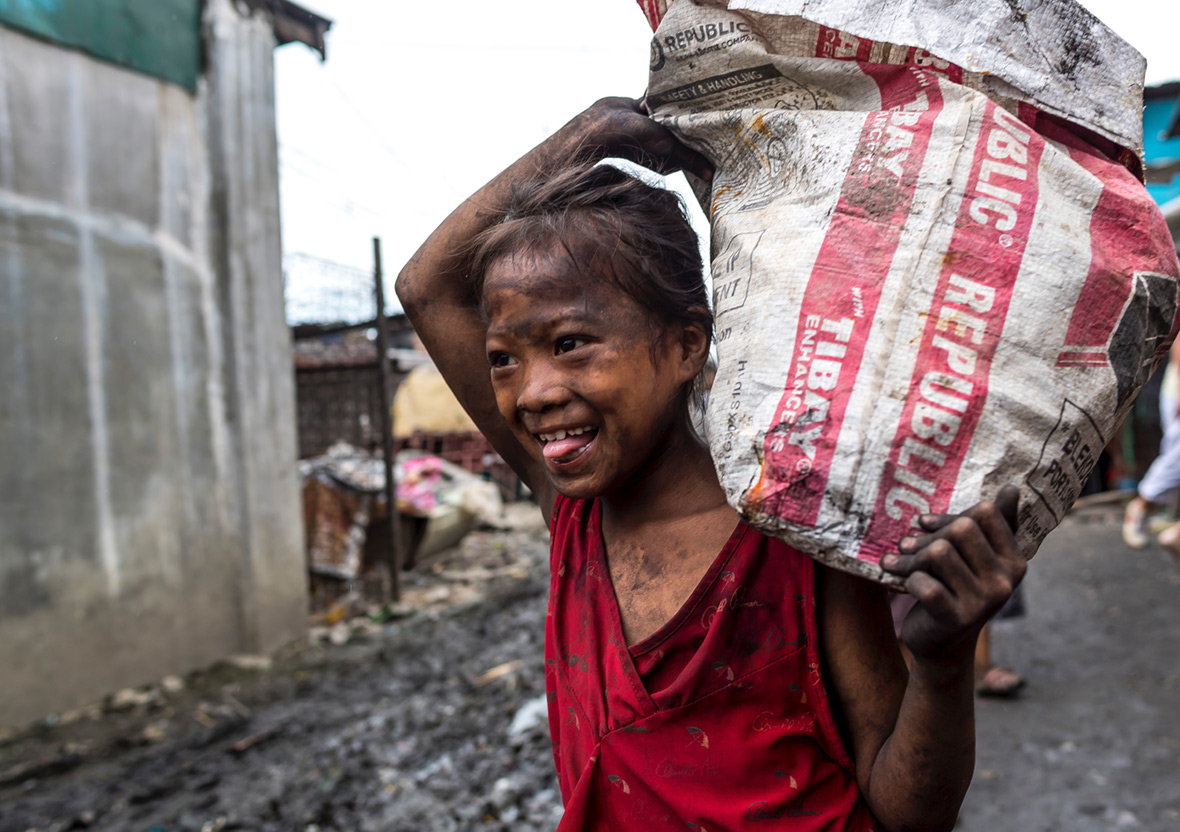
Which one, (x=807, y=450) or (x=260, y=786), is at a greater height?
(x=807, y=450)

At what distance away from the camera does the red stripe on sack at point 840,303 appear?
0.85 meters

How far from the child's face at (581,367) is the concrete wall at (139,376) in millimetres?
3830

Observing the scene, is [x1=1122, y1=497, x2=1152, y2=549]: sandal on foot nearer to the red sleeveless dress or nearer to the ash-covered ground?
the ash-covered ground

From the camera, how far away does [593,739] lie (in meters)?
1.16

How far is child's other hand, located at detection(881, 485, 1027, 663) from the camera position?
744mm

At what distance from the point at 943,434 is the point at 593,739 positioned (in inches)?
27.5

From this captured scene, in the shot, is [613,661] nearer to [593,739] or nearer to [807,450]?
[593,739]

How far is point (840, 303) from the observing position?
869mm

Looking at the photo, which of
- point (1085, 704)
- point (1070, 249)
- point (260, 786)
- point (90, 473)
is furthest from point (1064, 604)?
point (90, 473)

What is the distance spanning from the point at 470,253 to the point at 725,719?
34.7 inches

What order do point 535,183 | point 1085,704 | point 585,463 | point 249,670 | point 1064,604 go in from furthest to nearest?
1. point 1064,604
2. point 249,670
3. point 1085,704
4. point 535,183
5. point 585,463

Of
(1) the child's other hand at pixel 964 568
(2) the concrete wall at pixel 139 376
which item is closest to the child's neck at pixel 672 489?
(1) the child's other hand at pixel 964 568

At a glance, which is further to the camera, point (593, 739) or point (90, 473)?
point (90, 473)

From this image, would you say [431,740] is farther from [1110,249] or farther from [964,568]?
[1110,249]
